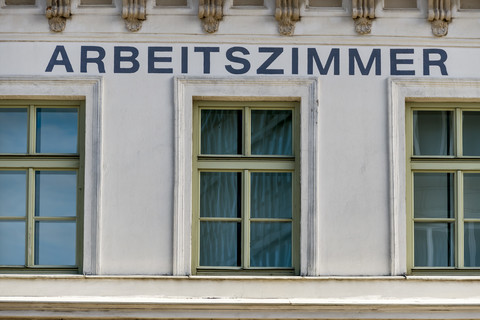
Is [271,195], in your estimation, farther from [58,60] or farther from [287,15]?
[58,60]

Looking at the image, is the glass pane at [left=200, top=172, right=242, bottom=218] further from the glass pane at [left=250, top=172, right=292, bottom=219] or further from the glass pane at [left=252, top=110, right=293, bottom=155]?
the glass pane at [left=252, top=110, right=293, bottom=155]

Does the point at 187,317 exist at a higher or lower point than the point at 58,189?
lower

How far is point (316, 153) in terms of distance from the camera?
10422mm

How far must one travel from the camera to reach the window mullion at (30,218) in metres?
10.5

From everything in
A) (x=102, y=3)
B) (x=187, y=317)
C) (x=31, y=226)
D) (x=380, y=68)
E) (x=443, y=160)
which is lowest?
(x=187, y=317)

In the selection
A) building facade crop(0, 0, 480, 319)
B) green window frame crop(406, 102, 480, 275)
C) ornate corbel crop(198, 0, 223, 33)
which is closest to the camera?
building facade crop(0, 0, 480, 319)

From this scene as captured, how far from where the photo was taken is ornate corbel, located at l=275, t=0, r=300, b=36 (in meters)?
10.5

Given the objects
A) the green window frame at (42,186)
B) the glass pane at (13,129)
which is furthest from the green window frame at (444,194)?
the glass pane at (13,129)

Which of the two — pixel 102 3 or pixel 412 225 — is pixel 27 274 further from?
pixel 412 225

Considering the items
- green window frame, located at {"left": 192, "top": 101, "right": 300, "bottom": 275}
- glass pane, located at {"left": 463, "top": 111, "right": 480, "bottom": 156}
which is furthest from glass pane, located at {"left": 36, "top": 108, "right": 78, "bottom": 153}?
glass pane, located at {"left": 463, "top": 111, "right": 480, "bottom": 156}

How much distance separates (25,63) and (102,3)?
3.19ft

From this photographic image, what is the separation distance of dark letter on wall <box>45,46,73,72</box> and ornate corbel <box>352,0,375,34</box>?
2880 mm

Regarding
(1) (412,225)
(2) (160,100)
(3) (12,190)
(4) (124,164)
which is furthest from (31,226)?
(1) (412,225)

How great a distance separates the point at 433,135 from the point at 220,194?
223 centimetres
